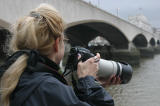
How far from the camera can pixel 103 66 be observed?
→ 124 centimetres

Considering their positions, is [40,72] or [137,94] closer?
[40,72]

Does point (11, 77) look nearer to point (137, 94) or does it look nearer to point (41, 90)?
point (41, 90)

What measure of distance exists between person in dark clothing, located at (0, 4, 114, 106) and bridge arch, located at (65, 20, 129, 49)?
40.1 feet

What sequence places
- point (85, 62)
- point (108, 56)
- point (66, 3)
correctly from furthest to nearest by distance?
point (108, 56) < point (66, 3) < point (85, 62)

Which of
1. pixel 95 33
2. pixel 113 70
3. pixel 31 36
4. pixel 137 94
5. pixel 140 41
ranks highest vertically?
pixel 31 36

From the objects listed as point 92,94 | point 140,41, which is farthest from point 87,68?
point 140,41

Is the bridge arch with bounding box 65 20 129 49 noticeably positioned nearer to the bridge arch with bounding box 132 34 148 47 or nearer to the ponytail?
the bridge arch with bounding box 132 34 148 47

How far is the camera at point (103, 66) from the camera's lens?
→ 1142 mm

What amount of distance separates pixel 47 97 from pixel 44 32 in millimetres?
256

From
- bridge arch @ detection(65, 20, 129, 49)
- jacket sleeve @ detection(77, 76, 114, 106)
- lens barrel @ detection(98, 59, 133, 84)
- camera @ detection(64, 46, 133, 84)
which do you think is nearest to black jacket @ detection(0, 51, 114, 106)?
jacket sleeve @ detection(77, 76, 114, 106)

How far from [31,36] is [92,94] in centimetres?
35

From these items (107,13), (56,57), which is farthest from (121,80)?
(107,13)

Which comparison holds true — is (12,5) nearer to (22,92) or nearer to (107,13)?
(22,92)

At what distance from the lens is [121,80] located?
1.36m
